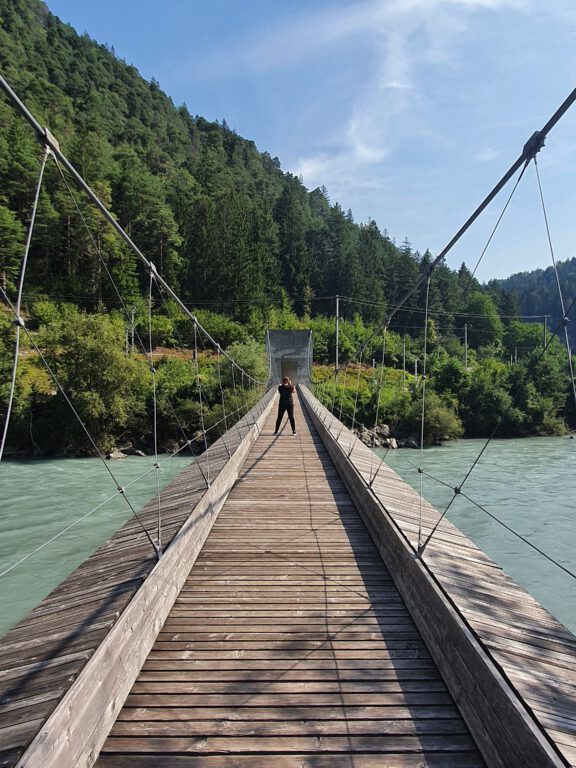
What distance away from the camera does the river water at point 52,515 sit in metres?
7.23

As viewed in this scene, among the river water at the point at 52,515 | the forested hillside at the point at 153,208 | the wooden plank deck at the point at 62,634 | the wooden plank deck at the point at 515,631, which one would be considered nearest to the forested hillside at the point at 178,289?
the forested hillside at the point at 153,208

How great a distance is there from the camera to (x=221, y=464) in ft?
15.8

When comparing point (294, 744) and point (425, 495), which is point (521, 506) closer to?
point (425, 495)

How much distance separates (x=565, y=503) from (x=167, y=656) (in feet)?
41.4

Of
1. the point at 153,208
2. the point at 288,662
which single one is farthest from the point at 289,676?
the point at 153,208

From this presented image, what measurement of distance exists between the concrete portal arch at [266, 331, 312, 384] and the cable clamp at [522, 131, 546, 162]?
2336cm

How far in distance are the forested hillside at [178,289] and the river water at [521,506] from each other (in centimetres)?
274

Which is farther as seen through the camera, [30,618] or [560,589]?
[560,589]

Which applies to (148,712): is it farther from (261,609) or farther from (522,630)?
(522,630)

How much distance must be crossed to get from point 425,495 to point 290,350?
1468 centimetres

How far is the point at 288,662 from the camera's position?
1.96m

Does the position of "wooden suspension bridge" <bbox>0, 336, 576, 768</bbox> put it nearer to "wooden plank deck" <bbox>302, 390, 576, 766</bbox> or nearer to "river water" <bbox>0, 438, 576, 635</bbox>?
"wooden plank deck" <bbox>302, 390, 576, 766</bbox>

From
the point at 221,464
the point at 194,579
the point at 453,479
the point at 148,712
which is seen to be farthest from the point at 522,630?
the point at 453,479

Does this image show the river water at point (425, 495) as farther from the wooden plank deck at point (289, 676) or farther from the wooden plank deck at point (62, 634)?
the wooden plank deck at point (289, 676)
